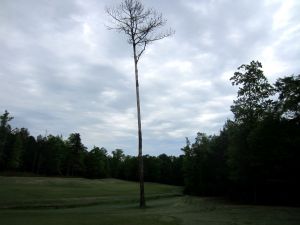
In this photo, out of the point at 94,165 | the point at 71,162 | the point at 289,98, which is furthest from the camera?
the point at 94,165

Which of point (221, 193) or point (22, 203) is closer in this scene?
point (22, 203)

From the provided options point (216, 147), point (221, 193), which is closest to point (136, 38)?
point (216, 147)

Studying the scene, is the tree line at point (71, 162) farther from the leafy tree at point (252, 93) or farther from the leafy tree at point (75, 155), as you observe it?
the leafy tree at point (252, 93)

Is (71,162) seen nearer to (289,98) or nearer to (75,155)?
(75,155)

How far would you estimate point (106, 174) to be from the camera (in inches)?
5315

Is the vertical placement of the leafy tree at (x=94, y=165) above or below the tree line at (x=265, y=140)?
above

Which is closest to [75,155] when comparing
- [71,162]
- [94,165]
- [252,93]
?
[71,162]

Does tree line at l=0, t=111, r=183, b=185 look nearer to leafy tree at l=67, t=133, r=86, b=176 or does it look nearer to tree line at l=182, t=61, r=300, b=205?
leafy tree at l=67, t=133, r=86, b=176

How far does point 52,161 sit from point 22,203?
89243 millimetres

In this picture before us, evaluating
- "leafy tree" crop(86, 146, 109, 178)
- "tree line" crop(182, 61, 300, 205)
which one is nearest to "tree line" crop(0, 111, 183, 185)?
"leafy tree" crop(86, 146, 109, 178)

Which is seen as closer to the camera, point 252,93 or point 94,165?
point 252,93

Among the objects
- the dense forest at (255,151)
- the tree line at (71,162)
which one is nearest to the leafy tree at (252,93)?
the dense forest at (255,151)

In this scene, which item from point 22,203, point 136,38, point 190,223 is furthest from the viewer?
point 136,38

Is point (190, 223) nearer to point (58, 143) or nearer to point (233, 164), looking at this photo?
point (233, 164)
